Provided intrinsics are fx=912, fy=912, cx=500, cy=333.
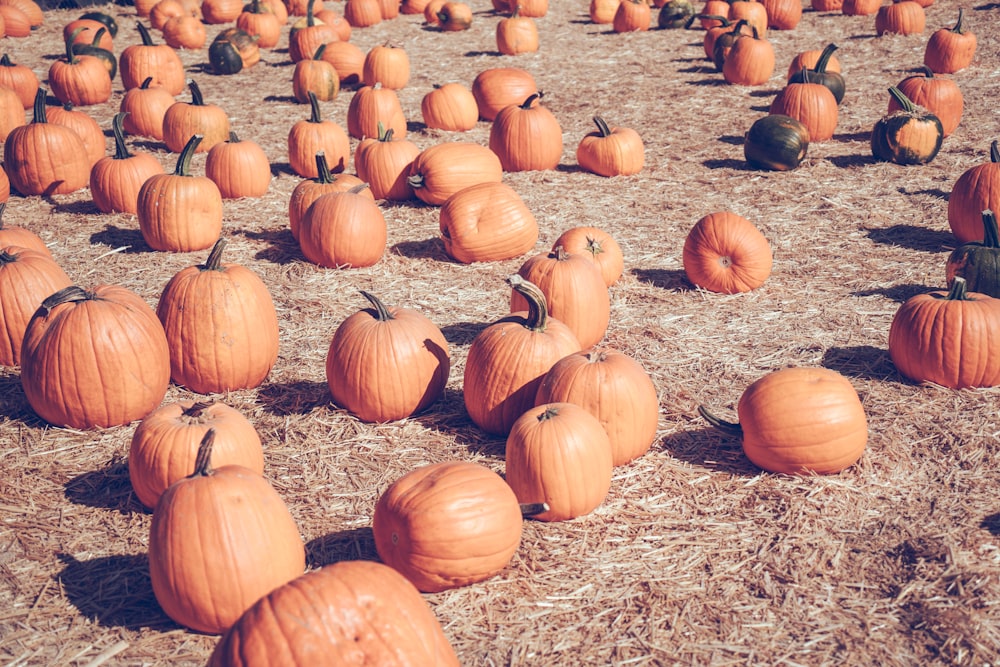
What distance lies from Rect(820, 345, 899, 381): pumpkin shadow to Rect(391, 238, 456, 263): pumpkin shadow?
10.4 feet

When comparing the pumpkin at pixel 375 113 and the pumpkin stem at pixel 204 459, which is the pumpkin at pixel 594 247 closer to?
the pumpkin stem at pixel 204 459

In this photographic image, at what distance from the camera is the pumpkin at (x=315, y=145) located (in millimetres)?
9398

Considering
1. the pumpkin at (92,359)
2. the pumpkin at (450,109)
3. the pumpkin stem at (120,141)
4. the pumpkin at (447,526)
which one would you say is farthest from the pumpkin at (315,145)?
the pumpkin at (447,526)

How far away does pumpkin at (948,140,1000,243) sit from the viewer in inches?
281

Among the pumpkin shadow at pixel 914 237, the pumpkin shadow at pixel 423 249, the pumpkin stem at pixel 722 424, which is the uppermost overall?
the pumpkin shadow at pixel 914 237

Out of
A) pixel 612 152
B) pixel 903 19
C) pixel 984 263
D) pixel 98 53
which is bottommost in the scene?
pixel 984 263

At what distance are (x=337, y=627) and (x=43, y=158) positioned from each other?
7678 millimetres

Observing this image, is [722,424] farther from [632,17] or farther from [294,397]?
[632,17]

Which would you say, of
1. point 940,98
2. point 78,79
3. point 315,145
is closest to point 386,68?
point 315,145

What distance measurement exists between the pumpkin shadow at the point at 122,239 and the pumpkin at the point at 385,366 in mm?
3433

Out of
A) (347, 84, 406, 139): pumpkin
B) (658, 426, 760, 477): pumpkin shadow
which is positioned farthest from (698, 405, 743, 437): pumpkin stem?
(347, 84, 406, 139): pumpkin

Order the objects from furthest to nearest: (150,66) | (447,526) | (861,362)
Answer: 1. (150,66)
2. (861,362)
3. (447,526)

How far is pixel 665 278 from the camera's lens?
711 centimetres

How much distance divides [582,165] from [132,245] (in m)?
4.58
